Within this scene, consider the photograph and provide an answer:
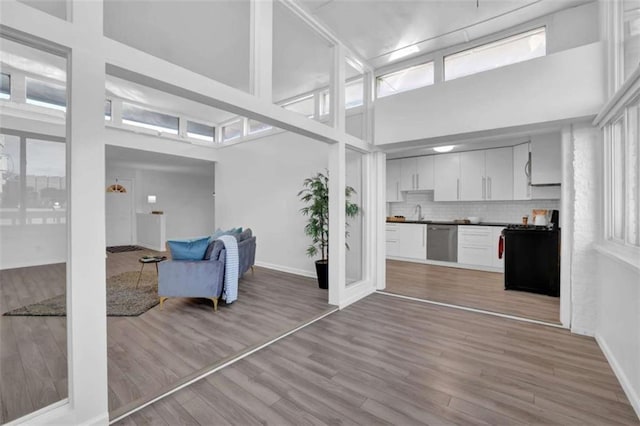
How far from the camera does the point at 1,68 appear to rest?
1.58 meters

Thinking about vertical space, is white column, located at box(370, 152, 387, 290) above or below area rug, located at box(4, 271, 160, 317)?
above

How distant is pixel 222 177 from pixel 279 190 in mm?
2063

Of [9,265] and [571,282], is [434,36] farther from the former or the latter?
[9,265]

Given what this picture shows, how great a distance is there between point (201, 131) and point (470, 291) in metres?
6.61

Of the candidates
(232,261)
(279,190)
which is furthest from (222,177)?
(232,261)

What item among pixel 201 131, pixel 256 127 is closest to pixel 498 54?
pixel 256 127

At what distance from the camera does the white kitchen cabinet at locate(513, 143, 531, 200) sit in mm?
5551

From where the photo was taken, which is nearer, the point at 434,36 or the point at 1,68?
the point at 1,68

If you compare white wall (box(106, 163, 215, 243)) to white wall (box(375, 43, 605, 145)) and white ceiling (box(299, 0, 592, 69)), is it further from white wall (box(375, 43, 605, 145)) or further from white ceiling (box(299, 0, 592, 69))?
white wall (box(375, 43, 605, 145))

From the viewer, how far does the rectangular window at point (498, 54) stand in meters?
3.46

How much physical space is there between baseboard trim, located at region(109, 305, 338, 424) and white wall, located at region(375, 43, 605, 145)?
9.41 feet

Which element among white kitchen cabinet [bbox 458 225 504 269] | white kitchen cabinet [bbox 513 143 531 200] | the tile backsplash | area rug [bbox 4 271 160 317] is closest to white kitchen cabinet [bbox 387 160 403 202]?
the tile backsplash

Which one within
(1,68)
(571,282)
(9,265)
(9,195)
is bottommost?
(571,282)

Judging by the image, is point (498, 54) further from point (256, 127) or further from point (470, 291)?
point (256, 127)
